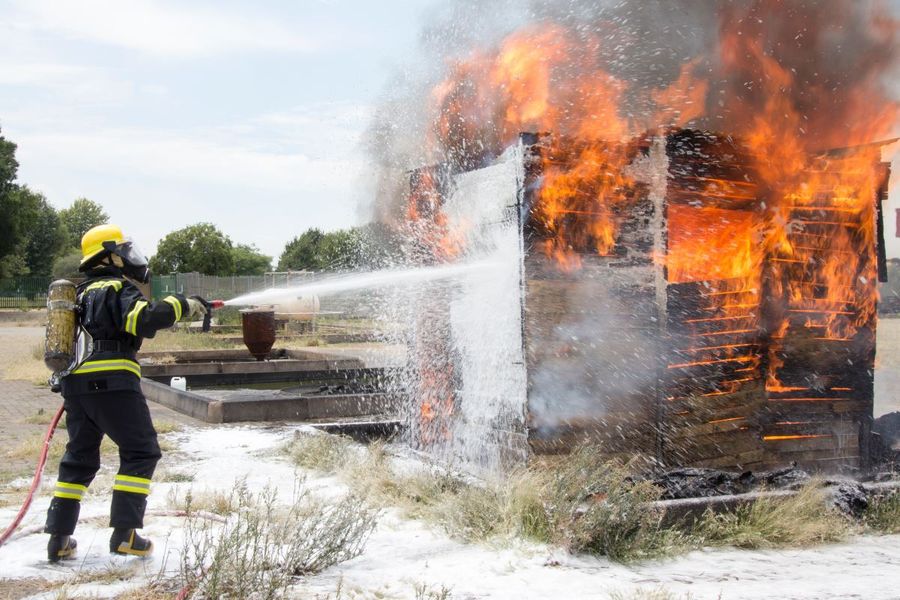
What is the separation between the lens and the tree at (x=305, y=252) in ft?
264

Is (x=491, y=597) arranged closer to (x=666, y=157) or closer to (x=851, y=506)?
(x=851, y=506)

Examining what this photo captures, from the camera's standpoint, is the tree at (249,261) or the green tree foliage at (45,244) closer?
the green tree foliage at (45,244)

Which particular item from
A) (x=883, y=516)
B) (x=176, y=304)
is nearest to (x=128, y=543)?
(x=176, y=304)

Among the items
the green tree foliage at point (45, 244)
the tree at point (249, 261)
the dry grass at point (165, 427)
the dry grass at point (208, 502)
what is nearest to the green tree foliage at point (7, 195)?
the green tree foliage at point (45, 244)

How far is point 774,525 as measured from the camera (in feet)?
16.8


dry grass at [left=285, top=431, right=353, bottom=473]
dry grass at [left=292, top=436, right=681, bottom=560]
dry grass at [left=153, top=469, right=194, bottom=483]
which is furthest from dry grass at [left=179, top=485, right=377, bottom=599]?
dry grass at [left=285, top=431, right=353, bottom=473]

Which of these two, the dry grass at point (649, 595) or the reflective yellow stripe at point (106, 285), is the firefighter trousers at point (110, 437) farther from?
the dry grass at point (649, 595)

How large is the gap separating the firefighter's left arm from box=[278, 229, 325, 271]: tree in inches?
2910

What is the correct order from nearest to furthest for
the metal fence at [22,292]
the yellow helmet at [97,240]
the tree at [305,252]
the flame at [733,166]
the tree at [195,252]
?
the yellow helmet at [97,240] → the flame at [733,166] → the metal fence at [22,292] → the tree at [195,252] → the tree at [305,252]

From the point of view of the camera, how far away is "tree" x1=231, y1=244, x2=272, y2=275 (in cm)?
10419

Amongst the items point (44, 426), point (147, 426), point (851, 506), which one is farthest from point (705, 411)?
point (44, 426)

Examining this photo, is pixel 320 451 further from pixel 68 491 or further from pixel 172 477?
pixel 68 491

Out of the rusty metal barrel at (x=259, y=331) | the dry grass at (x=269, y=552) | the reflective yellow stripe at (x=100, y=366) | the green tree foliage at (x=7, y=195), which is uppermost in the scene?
the green tree foliage at (x=7, y=195)

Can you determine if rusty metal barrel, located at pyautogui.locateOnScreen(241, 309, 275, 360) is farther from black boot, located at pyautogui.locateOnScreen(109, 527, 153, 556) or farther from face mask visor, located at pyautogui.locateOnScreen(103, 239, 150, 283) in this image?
black boot, located at pyautogui.locateOnScreen(109, 527, 153, 556)
